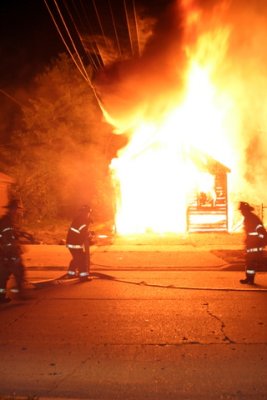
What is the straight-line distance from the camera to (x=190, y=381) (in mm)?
4207

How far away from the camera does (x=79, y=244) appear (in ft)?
28.6

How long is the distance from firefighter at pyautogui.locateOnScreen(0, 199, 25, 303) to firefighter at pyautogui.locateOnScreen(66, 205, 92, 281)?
53.4 inches

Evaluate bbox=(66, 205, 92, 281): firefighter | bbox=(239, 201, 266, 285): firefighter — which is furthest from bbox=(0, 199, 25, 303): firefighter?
bbox=(239, 201, 266, 285): firefighter

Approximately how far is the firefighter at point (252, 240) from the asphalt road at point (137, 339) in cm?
33

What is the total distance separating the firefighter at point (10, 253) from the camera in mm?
7359

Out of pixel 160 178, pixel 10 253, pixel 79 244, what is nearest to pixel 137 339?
pixel 10 253

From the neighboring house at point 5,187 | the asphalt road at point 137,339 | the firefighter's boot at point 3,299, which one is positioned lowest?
the asphalt road at point 137,339

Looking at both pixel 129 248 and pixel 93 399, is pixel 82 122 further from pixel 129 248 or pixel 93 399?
pixel 93 399

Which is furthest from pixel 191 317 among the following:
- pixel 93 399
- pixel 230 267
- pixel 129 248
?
pixel 129 248

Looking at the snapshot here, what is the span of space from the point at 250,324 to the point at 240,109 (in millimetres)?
18987

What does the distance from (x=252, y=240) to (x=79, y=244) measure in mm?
3200

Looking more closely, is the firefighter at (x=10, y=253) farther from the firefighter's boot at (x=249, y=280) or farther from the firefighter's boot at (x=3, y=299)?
the firefighter's boot at (x=249, y=280)

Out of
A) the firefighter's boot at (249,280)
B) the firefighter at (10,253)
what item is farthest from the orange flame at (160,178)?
the firefighter at (10,253)

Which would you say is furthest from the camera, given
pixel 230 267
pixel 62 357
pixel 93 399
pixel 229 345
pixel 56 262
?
pixel 56 262
